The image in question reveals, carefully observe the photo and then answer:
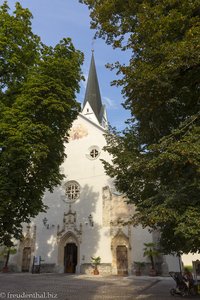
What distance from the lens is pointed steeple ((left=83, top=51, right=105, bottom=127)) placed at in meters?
35.2

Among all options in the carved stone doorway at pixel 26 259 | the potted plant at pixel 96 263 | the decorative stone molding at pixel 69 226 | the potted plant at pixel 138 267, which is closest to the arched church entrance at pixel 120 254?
the potted plant at pixel 138 267

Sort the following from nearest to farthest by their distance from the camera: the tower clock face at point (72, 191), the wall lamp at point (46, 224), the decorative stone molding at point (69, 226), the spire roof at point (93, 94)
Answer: the decorative stone molding at point (69, 226) < the wall lamp at point (46, 224) < the tower clock face at point (72, 191) < the spire roof at point (93, 94)

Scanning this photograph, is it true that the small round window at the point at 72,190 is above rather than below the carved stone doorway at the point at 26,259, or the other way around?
above

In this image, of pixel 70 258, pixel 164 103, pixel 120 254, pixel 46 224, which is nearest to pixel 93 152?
pixel 46 224

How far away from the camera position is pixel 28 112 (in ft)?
27.6

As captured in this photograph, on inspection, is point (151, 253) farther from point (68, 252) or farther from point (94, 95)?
point (94, 95)

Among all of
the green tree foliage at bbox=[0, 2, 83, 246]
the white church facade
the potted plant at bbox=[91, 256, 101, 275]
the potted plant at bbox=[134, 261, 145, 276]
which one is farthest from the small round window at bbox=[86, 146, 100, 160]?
the green tree foliage at bbox=[0, 2, 83, 246]

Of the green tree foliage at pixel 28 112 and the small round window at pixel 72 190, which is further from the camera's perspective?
the small round window at pixel 72 190

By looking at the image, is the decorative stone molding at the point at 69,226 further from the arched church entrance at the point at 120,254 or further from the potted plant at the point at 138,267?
the potted plant at the point at 138,267

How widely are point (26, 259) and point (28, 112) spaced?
1771 centimetres

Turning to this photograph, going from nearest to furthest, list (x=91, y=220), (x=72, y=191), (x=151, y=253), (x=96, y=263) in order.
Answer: (x=151, y=253) < (x=96, y=263) < (x=91, y=220) < (x=72, y=191)

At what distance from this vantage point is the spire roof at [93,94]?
35281mm

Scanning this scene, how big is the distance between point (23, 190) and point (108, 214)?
13804mm

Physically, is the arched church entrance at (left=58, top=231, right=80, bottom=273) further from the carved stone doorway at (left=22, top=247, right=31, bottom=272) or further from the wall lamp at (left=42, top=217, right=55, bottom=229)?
the carved stone doorway at (left=22, top=247, right=31, bottom=272)
